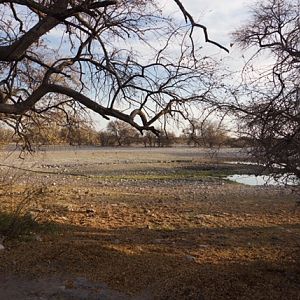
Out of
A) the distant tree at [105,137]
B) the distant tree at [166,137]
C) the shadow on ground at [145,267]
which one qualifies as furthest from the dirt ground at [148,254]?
the distant tree at [105,137]

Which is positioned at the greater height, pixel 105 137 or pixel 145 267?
pixel 105 137

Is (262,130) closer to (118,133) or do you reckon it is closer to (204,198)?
(118,133)

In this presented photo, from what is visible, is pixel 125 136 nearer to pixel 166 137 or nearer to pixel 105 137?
pixel 105 137

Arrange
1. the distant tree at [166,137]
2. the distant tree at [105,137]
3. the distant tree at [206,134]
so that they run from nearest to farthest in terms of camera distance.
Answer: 1. the distant tree at [206,134]
2. the distant tree at [166,137]
3. the distant tree at [105,137]

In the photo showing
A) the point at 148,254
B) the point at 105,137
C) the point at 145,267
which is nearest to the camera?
the point at 145,267

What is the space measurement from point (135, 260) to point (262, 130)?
300 cm

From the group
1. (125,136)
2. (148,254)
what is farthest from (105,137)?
(148,254)

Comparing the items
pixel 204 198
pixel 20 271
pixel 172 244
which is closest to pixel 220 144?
pixel 172 244

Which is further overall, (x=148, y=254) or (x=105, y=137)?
(x=105, y=137)

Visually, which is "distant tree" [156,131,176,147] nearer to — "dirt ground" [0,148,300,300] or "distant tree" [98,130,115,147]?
"dirt ground" [0,148,300,300]

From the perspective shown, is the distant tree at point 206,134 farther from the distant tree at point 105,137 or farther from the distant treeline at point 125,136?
the distant tree at point 105,137

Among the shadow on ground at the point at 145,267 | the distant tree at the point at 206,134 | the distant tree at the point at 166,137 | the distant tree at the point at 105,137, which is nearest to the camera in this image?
the shadow on ground at the point at 145,267

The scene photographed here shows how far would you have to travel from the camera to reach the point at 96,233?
33.5 feet

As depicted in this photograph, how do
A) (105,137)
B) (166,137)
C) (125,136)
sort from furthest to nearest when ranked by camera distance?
(105,137) < (125,136) < (166,137)
